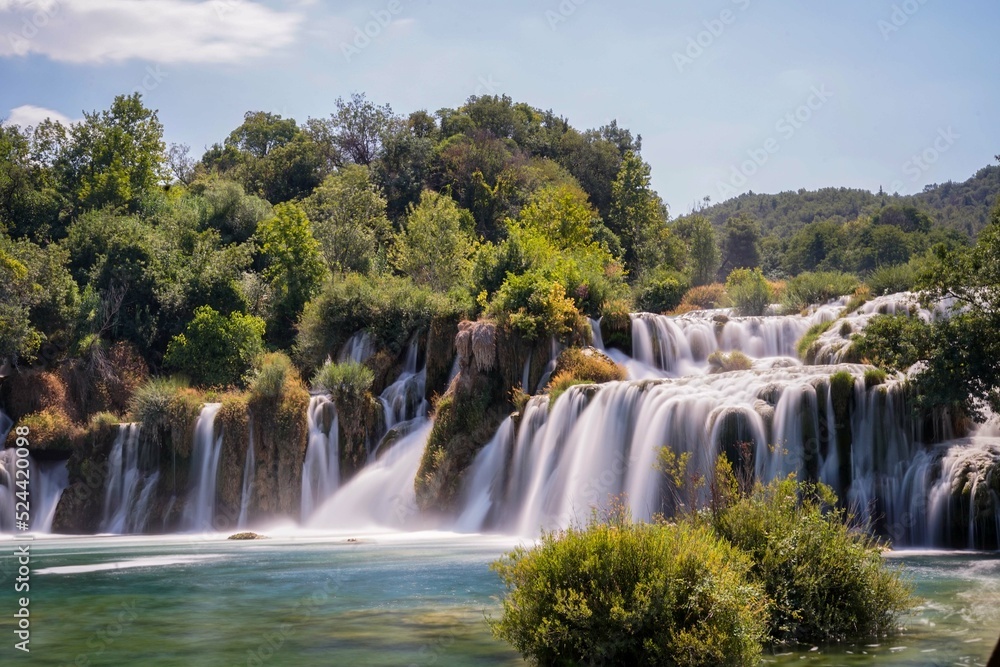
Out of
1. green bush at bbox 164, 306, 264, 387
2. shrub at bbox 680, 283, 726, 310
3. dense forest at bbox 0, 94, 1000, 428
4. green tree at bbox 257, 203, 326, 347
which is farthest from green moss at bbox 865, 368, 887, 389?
green tree at bbox 257, 203, 326, 347

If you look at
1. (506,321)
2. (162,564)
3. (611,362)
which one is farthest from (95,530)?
(611,362)

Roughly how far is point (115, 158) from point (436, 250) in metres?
20.7

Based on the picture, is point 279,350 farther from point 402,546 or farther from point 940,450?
point 940,450

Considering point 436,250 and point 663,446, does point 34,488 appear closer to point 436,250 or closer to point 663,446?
point 436,250

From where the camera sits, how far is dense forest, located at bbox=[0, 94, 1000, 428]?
40.0 m

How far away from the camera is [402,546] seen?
27.0 metres

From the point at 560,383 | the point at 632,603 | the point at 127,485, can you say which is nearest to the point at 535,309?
the point at 560,383

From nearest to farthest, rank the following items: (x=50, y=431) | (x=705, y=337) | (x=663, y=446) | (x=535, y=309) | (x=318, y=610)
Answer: (x=318, y=610), (x=663, y=446), (x=535, y=309), (x=705, y=337), (x=50, y=431)

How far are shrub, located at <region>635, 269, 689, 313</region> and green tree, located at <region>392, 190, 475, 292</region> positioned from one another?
8.61 metres

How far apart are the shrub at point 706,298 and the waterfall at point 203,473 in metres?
23.5

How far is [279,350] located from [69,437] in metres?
9.34

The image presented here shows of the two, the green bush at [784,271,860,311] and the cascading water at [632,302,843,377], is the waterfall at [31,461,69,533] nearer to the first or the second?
the cascading water at [632,302,843,377]

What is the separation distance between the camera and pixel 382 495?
3428 cm

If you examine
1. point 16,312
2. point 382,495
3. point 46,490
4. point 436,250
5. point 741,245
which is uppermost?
point 741,245
